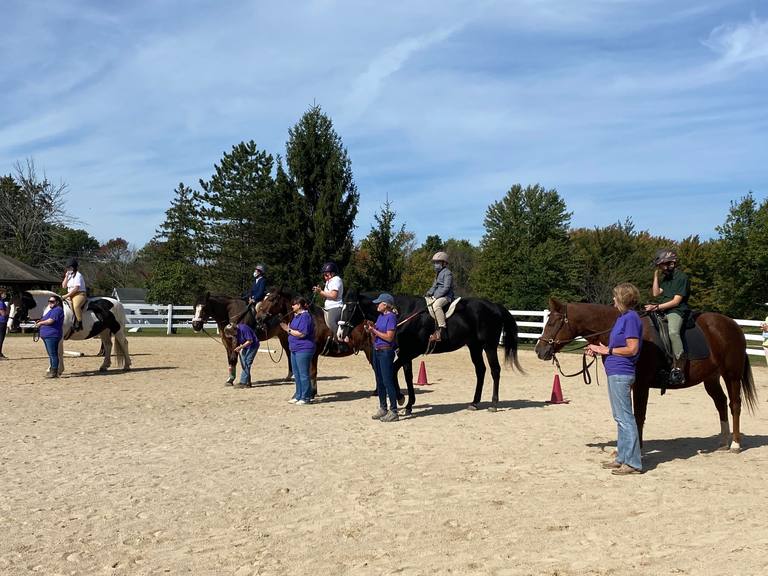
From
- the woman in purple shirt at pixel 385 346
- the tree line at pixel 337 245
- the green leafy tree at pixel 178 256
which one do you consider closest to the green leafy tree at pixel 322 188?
the tree line at pixel 337 245

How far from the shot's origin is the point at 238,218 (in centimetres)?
4625

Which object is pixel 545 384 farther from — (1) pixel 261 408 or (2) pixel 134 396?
(2) pixel 134 396

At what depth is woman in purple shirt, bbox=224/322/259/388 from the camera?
45.2 ft

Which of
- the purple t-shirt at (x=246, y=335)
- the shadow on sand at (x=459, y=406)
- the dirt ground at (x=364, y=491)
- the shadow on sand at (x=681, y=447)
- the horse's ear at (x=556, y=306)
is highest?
the horse's ear at (x=556, y=306)

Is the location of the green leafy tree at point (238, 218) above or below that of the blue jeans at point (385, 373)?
above

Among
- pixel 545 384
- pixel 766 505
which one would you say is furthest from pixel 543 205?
pixel 766 505

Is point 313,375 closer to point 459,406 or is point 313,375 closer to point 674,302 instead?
point 459,406

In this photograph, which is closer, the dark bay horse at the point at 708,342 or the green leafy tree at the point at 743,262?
the dark bay horse at the point at 708,342

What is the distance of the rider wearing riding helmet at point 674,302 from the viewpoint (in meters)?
7.64

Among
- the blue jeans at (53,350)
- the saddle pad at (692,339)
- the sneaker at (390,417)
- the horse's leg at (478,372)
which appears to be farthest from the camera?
the blue jeans at (53,350)

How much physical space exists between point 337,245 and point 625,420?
28.9m

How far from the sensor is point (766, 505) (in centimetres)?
579

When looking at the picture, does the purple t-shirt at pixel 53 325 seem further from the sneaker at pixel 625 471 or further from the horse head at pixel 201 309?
the sneaker at pixel 625 471

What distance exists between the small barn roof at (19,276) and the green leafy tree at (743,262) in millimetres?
43975
